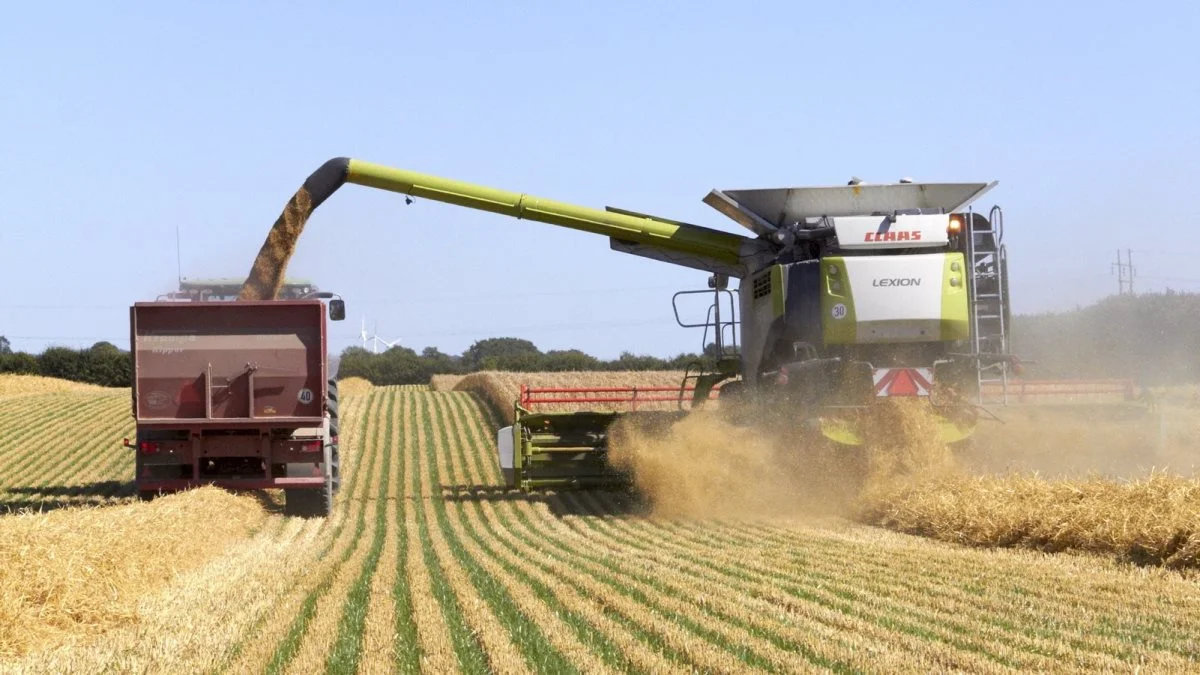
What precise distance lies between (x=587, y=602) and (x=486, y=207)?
8.57m

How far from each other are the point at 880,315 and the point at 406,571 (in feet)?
19.7

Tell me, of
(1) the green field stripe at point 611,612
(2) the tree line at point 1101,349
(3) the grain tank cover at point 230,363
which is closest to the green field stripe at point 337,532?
(3) the grain tank cover at point 230,363

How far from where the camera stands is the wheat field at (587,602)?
6227 millimetres

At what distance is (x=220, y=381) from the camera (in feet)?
46.8

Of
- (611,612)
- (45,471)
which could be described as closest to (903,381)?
(611,612)

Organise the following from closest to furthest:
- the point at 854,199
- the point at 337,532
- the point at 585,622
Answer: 1. the point at 585,622
2. the point at 337,532
3. the point at 854,199

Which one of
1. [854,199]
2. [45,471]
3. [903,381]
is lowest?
[45,471]

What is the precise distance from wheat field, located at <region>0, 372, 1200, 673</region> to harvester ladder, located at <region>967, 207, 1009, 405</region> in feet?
8.13

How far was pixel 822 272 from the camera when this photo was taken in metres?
13.5

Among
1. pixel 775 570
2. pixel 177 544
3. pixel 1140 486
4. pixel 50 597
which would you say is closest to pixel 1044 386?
pixel 1140 486

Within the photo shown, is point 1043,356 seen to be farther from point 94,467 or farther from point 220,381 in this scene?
point 94,467

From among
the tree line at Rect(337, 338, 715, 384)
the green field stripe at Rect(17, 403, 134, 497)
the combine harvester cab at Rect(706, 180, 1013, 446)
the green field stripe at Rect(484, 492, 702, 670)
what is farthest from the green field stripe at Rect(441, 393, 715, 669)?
the tree line at Rect(337, 338, 715, 384)

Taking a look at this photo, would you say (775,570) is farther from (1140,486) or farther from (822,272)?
(822,272)

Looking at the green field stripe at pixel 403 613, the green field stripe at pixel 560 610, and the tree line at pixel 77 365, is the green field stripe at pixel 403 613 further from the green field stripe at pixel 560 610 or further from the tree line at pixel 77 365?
the tree line at pixel 77 365
